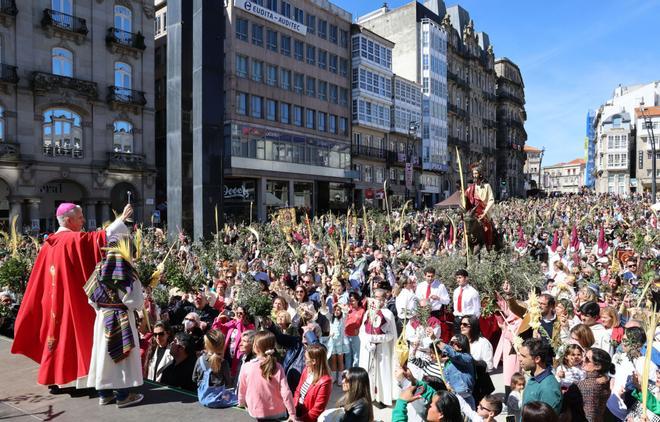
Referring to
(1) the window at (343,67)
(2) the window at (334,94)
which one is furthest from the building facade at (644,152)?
(2) the window at (334,94)

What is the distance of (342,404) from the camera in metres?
3.85

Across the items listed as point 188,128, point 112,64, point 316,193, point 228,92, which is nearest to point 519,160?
point 316,193

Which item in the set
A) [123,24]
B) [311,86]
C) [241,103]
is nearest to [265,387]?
[123,24]

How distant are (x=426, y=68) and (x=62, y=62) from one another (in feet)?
127

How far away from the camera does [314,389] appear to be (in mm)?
4258

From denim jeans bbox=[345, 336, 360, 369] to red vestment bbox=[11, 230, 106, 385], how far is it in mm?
3665

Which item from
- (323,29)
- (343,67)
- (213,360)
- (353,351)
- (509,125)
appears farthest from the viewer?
(509,125)

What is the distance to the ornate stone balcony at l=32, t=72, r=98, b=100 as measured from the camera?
82.8ft

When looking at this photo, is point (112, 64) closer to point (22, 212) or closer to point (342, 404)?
point (22, 212)

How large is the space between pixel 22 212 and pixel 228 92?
14244mm

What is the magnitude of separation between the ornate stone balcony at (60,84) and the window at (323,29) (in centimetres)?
2005

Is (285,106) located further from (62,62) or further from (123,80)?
(62,62)

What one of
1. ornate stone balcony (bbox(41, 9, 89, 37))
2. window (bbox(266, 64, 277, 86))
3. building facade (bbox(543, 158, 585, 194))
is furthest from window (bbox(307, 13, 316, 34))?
building facade (bbox(543, 158, 585, 194))

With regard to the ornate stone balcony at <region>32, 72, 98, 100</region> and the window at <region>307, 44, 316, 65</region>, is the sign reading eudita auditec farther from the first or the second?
the ornate stone balcony at <region>32, 72, 98, 100</region>
